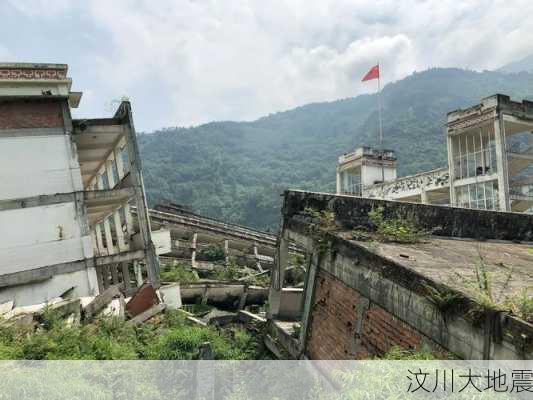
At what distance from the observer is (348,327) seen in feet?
17.6

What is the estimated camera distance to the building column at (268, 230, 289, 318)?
818 cm

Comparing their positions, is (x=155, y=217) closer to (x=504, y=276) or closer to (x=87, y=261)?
(x=87, y=261)

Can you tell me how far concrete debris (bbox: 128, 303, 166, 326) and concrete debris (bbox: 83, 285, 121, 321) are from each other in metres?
0.66

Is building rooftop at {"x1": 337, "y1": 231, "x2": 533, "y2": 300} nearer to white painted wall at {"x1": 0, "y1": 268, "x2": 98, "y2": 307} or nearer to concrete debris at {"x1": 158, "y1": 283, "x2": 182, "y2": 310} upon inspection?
concrete debris at {"x1": 158, "y1": 283, "x2": 182, "y2": 310}

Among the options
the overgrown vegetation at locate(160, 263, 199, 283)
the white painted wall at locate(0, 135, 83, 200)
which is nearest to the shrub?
the overgrown vegetation at locate(160, 263, 199, 283)

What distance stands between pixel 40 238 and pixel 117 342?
626cm

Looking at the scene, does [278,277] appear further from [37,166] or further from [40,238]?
[37,166]

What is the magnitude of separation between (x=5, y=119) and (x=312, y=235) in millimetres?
10063

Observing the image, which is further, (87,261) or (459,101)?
(459,101)

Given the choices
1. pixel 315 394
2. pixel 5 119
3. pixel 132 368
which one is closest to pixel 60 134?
pixel 5 119

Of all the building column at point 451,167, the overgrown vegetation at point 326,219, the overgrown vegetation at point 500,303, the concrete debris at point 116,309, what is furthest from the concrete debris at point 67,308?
the building column at point 451,167

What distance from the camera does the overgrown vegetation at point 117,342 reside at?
18.8ft

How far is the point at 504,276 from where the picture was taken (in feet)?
14.8

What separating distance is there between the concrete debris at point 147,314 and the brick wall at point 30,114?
6.43 m
